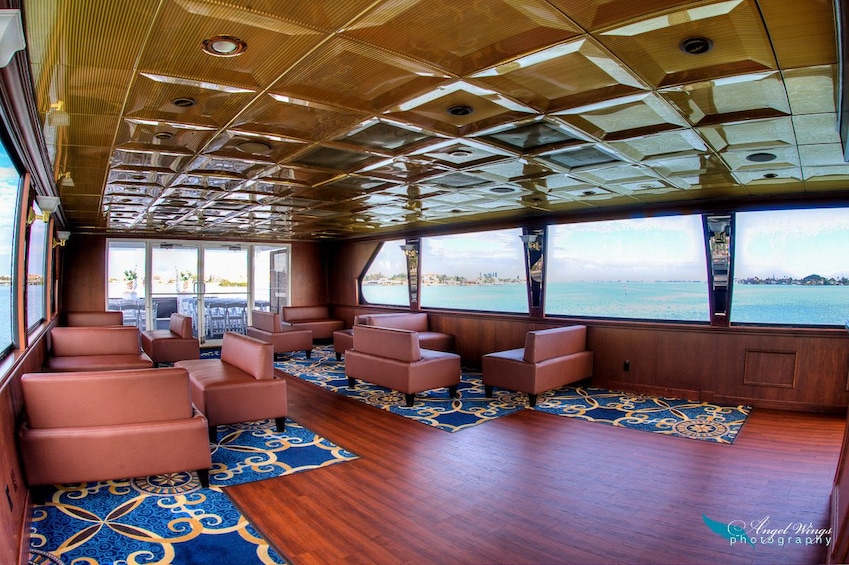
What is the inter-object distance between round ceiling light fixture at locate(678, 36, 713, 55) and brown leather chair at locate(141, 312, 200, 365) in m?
9.19

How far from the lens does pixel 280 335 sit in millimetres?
9992

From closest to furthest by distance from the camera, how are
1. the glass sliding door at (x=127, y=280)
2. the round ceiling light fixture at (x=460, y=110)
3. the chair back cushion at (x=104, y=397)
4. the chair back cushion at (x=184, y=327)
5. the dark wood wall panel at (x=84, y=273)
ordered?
the round ceiling light fixture at (x=460, y=110)
the chair back cushion at (x=104, y=397)
the chair back cushion at (x=184, y=327)
the dark wood wall panel at (x=84, y=273)
the glass sliding door at (x=127, y=280)

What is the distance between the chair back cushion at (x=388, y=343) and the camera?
255 inches

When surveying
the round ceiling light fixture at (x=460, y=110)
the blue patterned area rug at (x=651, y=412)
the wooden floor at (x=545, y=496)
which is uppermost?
the round ceiling light fixture at (x=460, y=110)

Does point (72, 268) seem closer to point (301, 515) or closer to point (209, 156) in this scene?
point (209, 156)

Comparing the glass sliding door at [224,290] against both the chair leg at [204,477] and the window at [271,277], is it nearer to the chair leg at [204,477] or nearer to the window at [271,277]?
the window at [271,277]

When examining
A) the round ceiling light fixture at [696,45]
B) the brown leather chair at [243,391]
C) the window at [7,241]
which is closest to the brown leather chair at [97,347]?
the brown leather chair at [243,391]

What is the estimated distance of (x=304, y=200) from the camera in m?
6.84

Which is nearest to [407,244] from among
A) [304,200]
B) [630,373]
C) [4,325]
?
[304,200]

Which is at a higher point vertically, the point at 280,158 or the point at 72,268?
the point at 280,158

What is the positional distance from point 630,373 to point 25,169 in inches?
293

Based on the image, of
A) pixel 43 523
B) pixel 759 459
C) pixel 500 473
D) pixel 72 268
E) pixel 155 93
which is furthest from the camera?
pixel 72 268

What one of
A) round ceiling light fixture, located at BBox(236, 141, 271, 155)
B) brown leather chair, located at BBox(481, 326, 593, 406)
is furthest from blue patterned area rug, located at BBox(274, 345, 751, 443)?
round ceiling light fixture, located at BBox(236, 141, 271, 155)

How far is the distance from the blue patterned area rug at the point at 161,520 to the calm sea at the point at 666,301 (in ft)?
16.8
